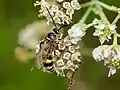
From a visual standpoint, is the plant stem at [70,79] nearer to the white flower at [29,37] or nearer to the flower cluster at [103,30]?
the flower cluster at [103,30]

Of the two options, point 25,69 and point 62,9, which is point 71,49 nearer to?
point 62,9

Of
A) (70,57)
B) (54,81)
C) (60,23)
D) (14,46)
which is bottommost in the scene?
(70,57)

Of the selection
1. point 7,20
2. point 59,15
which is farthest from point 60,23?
point 7,20

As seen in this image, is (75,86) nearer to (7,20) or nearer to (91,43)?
(91,43)

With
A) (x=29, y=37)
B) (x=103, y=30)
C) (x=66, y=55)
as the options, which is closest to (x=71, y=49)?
(x=66, y=55)

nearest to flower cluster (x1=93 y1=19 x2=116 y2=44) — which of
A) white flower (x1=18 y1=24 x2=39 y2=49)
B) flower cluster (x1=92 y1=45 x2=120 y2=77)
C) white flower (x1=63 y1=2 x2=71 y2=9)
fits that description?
flower cluster (x1=92 y1=45 x2=120 y2=77)
